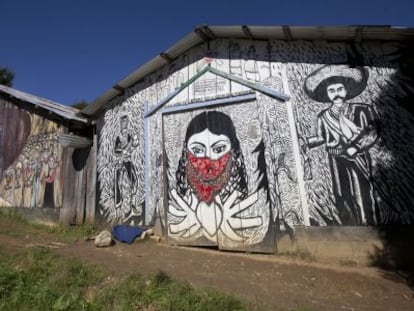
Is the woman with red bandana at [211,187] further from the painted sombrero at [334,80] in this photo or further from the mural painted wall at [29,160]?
the mural painted wall at [29,160]

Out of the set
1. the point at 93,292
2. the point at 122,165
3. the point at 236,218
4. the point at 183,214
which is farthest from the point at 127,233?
the point at 93,292

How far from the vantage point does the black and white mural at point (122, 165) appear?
718 centimetres

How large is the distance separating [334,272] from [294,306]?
167 cm

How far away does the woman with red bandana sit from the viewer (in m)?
6.04

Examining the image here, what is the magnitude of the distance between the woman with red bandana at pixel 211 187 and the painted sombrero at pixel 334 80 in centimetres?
176

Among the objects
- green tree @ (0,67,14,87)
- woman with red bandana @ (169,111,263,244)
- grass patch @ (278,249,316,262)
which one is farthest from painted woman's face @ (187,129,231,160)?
green tree @ (0,67,14,87)

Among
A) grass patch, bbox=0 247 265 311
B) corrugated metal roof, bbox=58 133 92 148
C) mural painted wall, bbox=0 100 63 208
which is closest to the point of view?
grass patch, bbox=0 247 265 311

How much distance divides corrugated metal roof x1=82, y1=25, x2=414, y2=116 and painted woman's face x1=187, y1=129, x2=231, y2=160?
6.84 feet

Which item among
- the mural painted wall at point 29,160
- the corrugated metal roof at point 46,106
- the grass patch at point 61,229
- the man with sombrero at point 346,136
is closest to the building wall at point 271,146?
the man with sombrero at point 346,136

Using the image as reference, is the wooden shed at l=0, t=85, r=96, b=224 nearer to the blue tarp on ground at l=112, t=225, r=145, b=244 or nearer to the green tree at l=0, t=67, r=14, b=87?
the blue tarp on ground at l=112, t=225, r=145, b=244

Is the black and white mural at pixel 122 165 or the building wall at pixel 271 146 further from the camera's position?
the black and white mural at pixel 122 165

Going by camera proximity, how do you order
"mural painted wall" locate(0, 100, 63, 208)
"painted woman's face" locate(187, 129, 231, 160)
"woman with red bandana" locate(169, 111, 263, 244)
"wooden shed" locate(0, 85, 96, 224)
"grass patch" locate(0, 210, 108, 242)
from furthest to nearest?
1. "mural painted wall" locate(0, 100, 63, 208)
2. "wooden shed" locate(0, 85, 96, 224)
3. "grass patch" locate(0, 210, 108, 242)
4. "painted woman's face" locate(187, 129, 231, 160)
5. "woman with red bandana" locate(169, 111, 263, 244)

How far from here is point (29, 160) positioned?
364 inches

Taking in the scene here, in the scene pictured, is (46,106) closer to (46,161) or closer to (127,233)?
(46,161)
